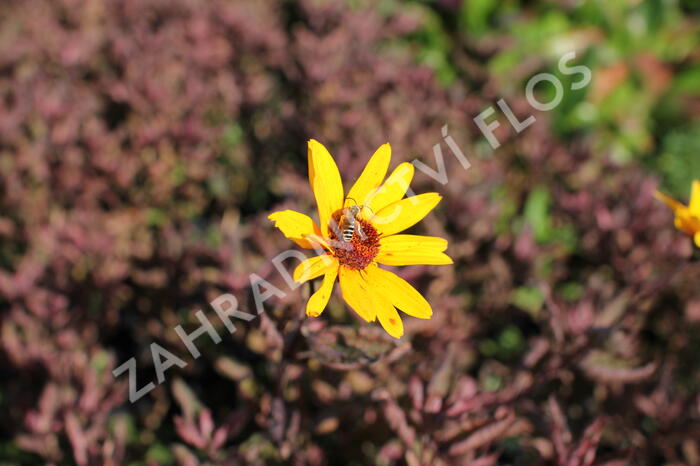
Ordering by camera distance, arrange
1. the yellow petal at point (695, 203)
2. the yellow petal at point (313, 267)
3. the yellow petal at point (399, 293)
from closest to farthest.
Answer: the yellow petal at point (313, 267) → the yellow petal at point (399, 293) → the yellow petal at point (695, 203)

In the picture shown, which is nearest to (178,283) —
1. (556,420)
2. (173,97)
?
(173,97)

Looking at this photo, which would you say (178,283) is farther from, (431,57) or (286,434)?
(431,57)

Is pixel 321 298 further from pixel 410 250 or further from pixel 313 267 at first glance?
pixel 410 250

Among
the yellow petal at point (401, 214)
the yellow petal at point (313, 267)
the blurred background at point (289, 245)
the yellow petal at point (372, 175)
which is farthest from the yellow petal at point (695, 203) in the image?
the yellow petal at point (313, 267)

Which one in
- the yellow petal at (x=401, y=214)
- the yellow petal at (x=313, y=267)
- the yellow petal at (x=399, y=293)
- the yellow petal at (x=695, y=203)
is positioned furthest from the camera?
the yellow petal at (x=695, y=203)

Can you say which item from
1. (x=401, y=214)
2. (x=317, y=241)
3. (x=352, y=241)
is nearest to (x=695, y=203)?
(x=401, y=214)

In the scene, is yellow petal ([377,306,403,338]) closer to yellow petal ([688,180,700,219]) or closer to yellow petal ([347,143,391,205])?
yellow petal ([347,143,391,205])

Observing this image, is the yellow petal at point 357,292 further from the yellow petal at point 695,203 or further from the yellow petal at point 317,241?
the yellow petal at point 695,203
